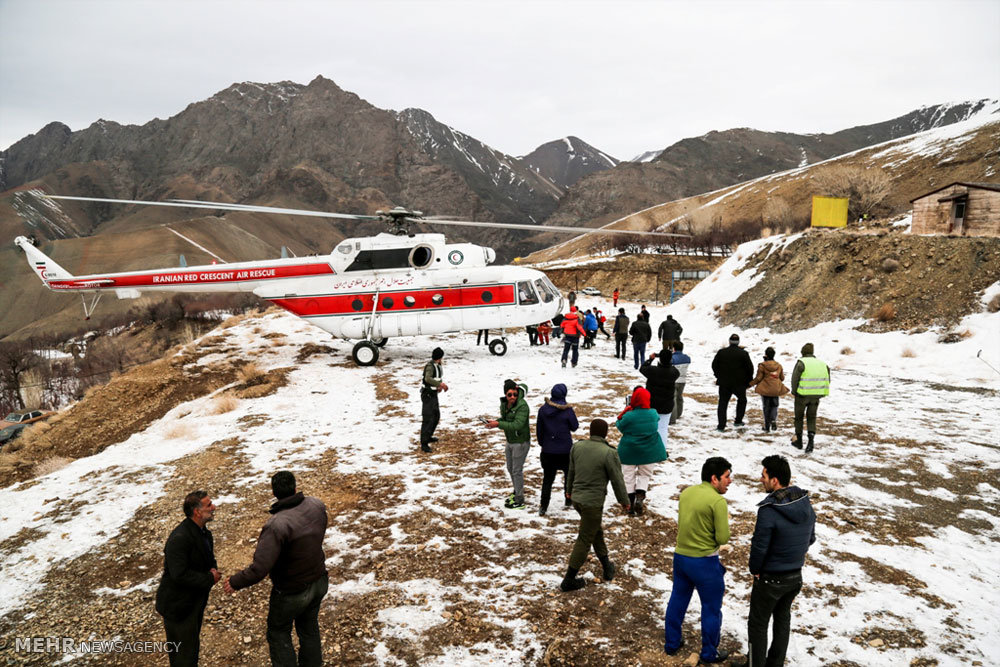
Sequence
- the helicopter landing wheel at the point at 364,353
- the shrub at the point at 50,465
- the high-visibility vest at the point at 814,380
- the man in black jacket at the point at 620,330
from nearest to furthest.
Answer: the high-visibility vest at the point at 814,380, the shrub at the point at 50,465, the helicopter landing wheel at the point at 364,353, the man in black jacket at the point at 620,330

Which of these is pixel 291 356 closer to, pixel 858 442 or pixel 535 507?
pixel 535 507

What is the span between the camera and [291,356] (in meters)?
18.2

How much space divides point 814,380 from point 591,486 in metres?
5.76

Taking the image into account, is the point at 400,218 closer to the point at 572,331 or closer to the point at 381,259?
the point at 381,259

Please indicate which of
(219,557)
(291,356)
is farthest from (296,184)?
(219,557)

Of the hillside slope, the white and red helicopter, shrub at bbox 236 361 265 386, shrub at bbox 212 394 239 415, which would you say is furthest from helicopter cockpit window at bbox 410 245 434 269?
the hillside slope

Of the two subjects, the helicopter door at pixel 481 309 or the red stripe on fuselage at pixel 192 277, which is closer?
the red stripe on fuselage at pixel 192 277

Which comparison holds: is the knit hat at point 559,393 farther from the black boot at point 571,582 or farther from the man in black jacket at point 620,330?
the man in black jacket at point 620,330

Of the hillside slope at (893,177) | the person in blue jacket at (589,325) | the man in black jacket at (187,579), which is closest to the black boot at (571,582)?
the man in black jacket at (187,579)

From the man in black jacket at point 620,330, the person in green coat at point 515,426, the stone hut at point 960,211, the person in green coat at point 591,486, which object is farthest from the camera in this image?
the stone hut at point 960,211

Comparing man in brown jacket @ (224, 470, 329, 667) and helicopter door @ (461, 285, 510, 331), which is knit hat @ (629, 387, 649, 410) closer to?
man in brown jacket @ (224, 470, 329, 667)

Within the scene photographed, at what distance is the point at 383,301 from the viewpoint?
1678 cm

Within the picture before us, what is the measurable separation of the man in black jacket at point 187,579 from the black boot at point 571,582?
11.5ft

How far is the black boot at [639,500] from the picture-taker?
6.74 metres
